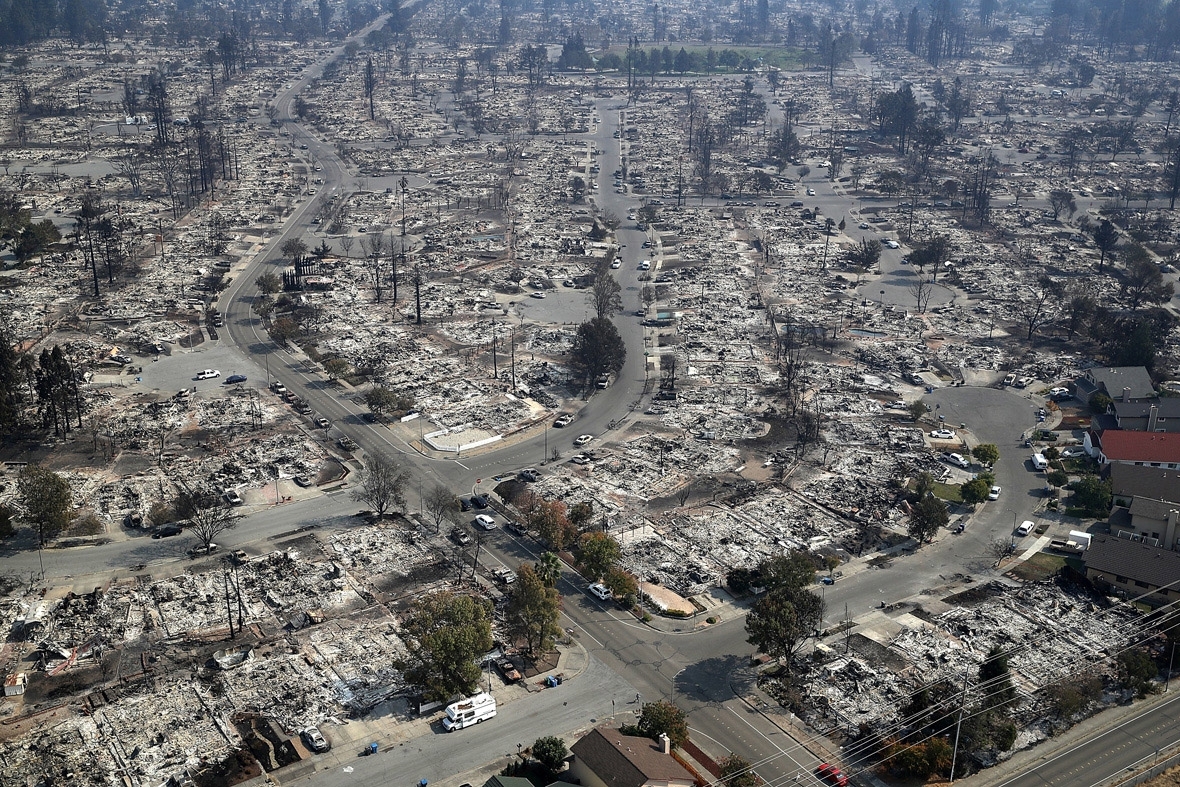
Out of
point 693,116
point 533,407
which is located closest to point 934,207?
point 693,116

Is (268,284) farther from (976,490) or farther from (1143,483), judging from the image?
(1143,483)

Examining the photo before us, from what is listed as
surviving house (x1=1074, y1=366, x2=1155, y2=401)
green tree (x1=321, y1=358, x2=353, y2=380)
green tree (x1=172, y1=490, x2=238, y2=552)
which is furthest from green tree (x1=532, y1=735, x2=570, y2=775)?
surviving house (x1=1074, y1=366, x2=1155, y2=401)

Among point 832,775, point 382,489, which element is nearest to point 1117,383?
point 832,775

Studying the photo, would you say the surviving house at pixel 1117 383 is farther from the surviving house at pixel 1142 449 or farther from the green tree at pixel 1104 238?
the green tree at pixel 1104 238

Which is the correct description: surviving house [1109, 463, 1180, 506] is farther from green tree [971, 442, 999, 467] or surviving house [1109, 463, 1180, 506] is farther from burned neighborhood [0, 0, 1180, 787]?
green tree [971, 442, 999, 467]

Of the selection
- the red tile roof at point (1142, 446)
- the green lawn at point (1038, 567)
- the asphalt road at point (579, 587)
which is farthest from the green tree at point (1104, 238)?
the green lawn at point (1038, 567)
